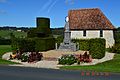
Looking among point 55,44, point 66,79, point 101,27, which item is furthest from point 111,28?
point 66,79

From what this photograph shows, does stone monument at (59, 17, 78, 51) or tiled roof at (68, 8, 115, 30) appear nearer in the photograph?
stone monument at (59, 17, 78, 51)

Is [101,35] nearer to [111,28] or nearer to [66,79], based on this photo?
[111,28]

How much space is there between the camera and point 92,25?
2052 inches

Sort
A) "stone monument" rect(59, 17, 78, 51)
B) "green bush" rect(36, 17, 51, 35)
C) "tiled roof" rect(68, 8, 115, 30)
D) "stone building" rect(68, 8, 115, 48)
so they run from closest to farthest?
"stone monument" rect(59, 17, 78, 51) → "green bush" rect(36, 17, 51, 35) → "stone building" rect(68, 8, 115, 48) → "tiled roof" rect(68, 8, 115, 30)

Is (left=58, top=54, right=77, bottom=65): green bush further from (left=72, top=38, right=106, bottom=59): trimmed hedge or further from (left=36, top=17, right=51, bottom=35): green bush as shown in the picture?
(left=36, top=17, right=51, bottom=35): green bush

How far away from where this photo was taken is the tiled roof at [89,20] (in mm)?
51969

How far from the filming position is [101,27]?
51562 mm

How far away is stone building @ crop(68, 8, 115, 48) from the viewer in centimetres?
5172

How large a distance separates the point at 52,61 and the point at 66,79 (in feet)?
46.1

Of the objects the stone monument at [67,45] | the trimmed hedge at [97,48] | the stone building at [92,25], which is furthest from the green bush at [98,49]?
the stone building at [92,25]

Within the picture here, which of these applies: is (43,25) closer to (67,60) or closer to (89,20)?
(89,20)

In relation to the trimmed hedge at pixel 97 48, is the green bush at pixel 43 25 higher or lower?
higher

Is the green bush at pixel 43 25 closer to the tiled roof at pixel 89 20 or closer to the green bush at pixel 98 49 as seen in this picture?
the tiled roof at pixel 89 20

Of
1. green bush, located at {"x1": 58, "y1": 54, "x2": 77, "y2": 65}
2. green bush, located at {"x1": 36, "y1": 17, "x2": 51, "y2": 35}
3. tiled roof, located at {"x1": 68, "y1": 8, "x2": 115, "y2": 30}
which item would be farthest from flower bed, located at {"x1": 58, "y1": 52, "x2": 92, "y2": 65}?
tiled roof, located at {"x1": 68, "y1": 8, "x2": 115, "y2": 30}
